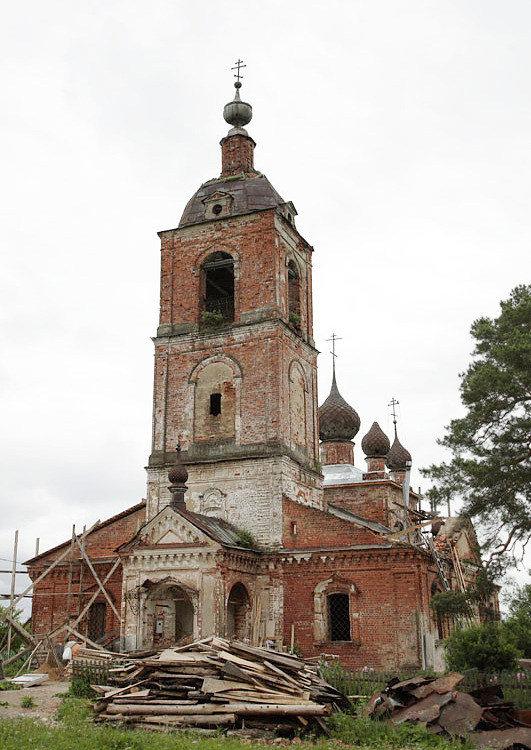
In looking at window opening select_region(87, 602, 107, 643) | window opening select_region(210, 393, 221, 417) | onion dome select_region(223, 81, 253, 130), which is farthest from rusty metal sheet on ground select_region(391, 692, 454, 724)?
onion dome select_region(223, 81, 253, 130)

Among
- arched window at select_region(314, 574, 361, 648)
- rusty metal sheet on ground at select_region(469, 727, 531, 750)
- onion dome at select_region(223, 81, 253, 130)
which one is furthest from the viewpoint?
onion dome at select_region(223, 81, 253, 130)

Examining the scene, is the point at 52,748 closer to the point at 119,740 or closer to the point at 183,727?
the point at 119,740

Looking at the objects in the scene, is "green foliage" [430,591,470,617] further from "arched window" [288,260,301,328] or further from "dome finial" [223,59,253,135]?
"dome finial" [223,59,253,135]

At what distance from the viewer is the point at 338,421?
34.5 metres

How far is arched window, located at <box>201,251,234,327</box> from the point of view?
26.0 metres

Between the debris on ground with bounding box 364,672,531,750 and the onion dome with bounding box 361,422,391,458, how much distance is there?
21.7 meters

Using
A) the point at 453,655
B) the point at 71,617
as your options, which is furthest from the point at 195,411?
the point at 453,655

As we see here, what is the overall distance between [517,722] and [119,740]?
576 cm

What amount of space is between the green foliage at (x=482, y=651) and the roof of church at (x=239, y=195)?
50.9 ft

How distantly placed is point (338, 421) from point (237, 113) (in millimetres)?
13662

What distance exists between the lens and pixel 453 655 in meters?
16.1

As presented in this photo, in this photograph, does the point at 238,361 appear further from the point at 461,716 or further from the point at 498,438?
the point at 461,716

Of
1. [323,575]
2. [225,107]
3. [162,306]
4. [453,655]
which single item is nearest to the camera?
[453,655]

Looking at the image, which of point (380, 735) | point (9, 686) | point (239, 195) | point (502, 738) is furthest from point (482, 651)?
point (239, 195)
